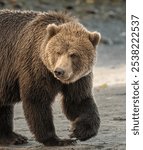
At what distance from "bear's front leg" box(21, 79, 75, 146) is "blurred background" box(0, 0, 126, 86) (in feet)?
31.0

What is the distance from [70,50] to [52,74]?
0.39 metres

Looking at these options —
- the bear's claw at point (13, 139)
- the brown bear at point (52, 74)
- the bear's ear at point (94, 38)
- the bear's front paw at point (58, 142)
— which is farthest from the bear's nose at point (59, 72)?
the bear's claw at point (13, 139)

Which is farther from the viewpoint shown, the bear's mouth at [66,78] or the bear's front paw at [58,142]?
the bear's front paw at [58,142]

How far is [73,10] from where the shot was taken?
24.6m

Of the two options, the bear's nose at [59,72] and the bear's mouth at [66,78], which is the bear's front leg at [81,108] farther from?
the bear's nose at [59,72]

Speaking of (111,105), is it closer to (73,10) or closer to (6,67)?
(6,67)

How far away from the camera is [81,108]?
903 centimetres

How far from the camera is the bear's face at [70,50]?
8.62 meters

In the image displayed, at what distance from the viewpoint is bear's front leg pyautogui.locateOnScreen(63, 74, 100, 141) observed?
8.91 metres

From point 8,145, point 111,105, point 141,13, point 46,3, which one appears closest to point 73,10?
point 46,3

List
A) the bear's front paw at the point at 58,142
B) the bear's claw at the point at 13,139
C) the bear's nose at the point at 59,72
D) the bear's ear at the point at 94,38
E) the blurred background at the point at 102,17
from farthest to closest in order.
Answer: the blurred background at the point at 102,17, the bear's claw at the point at 13,139, the bear's front paw at the point at 58,142, the bear's ear at the point at 94,38, the bear's nose at the point at 59,72

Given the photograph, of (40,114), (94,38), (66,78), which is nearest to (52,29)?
(94,38)

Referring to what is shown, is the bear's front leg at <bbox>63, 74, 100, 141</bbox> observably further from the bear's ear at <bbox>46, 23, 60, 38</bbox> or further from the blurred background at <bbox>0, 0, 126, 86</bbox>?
the blurred background at <bbox>0, 0, 126, 86</bbox>

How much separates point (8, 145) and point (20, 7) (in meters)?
14.4
